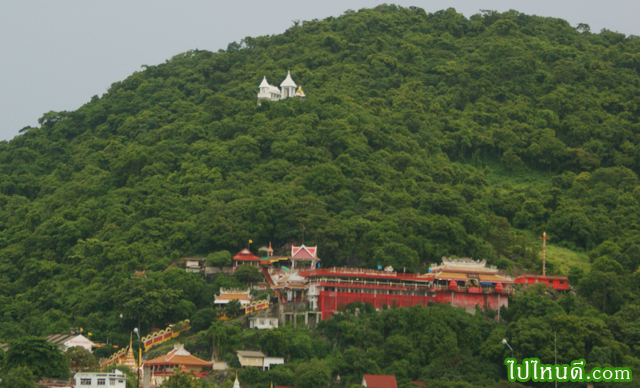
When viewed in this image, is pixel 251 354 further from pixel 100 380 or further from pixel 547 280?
pixel 547 280

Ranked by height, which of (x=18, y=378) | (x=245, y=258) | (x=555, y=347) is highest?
(x=245, y=258)

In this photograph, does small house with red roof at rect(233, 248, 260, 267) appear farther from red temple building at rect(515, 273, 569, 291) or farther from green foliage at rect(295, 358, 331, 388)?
red temple building at rect(515, 273, 569, 291)

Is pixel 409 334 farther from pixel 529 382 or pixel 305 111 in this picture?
pixel 305 111

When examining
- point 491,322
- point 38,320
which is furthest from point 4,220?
point 491,322

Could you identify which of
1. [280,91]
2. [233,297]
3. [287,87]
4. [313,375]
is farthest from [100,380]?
[287,87]

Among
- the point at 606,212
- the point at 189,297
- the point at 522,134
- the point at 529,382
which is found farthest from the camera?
the point at 522,134

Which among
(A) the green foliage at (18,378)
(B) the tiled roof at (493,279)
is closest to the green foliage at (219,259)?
(B) the tiled roof at (493,279)

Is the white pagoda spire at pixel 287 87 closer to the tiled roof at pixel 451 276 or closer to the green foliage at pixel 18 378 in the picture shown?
the tiled roof at pixel 451 276
